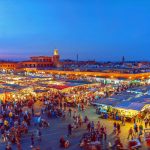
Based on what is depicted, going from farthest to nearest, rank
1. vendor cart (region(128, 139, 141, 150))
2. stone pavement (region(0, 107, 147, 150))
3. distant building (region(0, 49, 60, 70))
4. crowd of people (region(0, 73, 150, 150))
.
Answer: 1. distant building (region(0, 49, 60, 70))
2. crowd of people (region(0, 73, 150, 150))
3. stone pavement (region(0, 107, 147, 150))
4. vendor cart (region(128, 139, 141, 150))

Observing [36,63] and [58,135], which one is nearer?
[58,135]

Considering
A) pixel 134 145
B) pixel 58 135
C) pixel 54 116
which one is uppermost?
pixel 134 145

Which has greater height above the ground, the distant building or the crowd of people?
the distant building

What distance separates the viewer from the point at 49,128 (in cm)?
1602

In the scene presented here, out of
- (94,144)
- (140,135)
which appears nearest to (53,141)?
(94,144)

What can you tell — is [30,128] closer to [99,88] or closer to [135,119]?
[135,119]

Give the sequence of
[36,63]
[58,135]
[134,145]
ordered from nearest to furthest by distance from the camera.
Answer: [134,145] → [58,135] → [36,63]

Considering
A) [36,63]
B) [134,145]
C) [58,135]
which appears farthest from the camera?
[36,63]

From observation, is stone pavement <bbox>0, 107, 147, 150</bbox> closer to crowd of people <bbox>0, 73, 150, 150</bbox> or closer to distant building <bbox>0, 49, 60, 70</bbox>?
crowd of people <bbox>0, 73, 150, 150</bbox>

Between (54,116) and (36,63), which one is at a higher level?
(36,63)

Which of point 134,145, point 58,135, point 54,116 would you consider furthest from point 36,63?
point 134,145

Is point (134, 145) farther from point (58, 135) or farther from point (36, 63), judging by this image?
point (36, 63)

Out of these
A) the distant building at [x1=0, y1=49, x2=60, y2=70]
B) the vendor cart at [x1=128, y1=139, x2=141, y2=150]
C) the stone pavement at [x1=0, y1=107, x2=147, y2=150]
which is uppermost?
the distant building at [x1=0, y1=49, x2=60, y2=70]

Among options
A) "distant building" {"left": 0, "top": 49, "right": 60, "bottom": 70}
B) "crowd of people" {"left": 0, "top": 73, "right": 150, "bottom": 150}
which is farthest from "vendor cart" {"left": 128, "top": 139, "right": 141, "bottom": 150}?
"distant building" {"left": 0, "top": 49, "right": 60, "bottom": 70}
